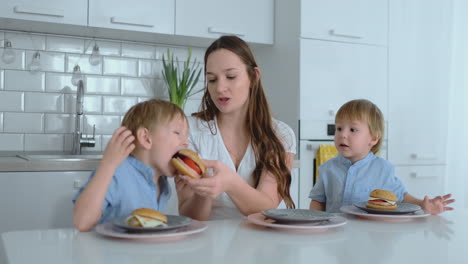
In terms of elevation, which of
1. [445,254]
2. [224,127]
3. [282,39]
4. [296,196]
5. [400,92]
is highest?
[282,39]

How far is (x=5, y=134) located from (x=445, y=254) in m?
2.64

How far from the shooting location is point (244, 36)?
3.19 metres

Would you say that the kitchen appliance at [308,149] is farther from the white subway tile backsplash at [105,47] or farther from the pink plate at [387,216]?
the pink plate at [387,216]

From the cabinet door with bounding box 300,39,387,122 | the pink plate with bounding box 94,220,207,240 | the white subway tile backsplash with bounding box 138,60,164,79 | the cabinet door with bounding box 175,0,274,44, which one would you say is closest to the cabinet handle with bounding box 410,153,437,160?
the cabinet door with bounding box 300,39,387,122

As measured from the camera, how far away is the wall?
9.82 feet

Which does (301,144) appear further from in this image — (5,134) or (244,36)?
(5,134)

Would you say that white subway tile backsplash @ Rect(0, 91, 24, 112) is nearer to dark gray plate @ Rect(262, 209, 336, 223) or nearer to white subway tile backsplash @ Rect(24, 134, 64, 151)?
white subway tile backsplash @ Rect(24, 134, 64, 151)

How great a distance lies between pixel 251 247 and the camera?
98cm

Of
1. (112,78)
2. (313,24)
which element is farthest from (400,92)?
(112,78)

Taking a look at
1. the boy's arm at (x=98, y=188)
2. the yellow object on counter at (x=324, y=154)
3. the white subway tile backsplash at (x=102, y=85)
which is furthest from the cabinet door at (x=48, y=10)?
the boy's arm at (x=98, y=188)

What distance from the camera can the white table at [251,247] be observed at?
2.93ft

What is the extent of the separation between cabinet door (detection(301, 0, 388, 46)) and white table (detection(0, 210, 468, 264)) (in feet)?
6.68

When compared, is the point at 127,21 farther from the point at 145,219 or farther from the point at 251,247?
the point at 251,247

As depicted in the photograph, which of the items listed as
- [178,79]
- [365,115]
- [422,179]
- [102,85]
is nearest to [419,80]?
[422,179]
